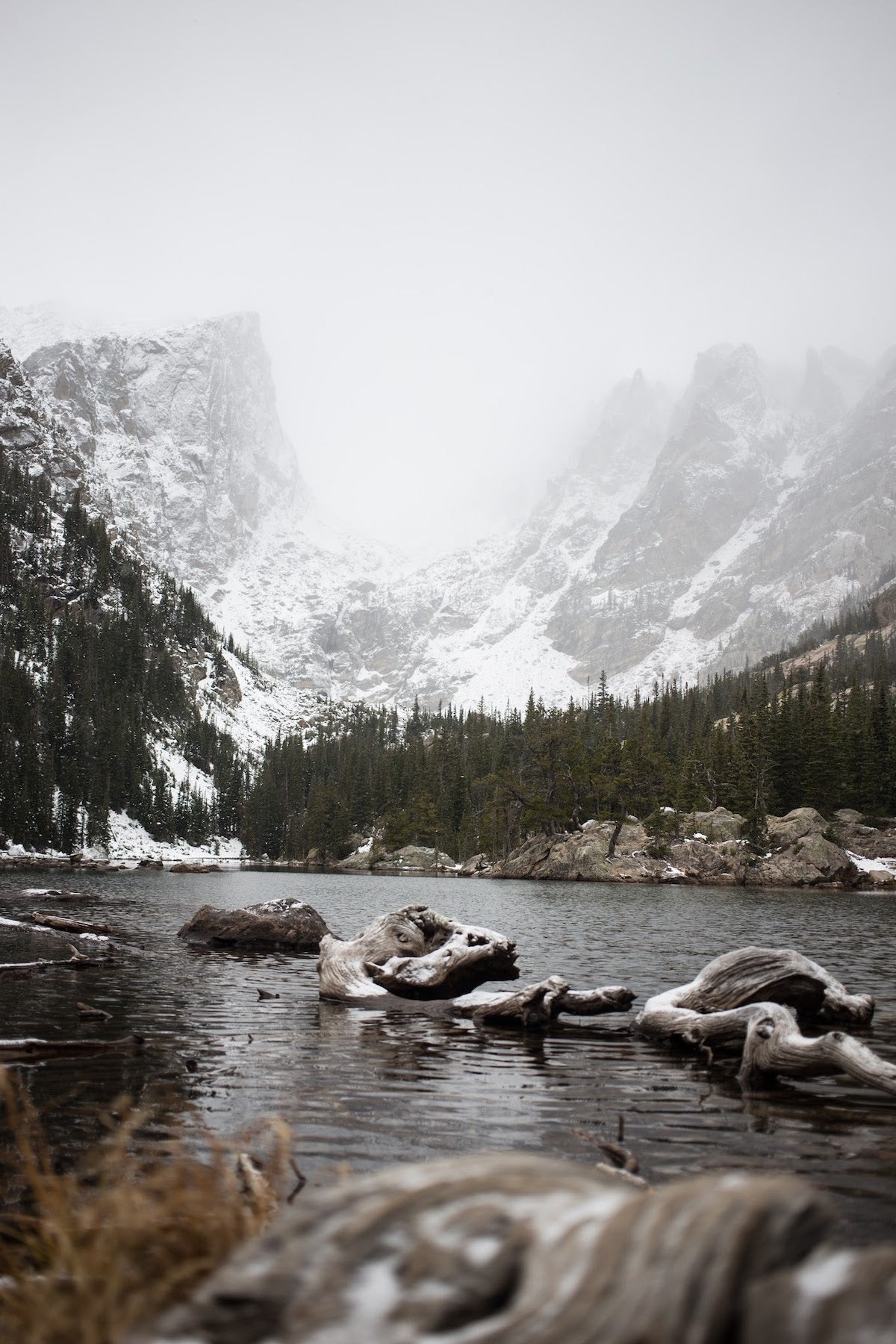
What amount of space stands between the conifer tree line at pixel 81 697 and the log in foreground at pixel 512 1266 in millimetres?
119215

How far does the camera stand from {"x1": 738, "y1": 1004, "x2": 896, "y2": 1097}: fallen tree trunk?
10719 mm

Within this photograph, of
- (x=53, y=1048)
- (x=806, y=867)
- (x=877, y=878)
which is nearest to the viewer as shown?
(x=53, y=1048)

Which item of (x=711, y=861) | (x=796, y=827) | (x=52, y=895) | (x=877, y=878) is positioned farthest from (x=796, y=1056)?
(x=796, y=827)

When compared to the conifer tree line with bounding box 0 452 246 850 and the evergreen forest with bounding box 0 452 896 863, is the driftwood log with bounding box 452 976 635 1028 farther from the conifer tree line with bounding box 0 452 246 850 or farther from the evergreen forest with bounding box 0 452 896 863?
the conifer tree line with bounding box 0 452 246 850

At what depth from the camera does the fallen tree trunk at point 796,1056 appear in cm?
1072

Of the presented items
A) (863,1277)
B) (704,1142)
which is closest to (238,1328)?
(863,1277)

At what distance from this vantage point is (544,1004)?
53.1 ft

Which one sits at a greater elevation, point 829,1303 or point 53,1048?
point 829,1303

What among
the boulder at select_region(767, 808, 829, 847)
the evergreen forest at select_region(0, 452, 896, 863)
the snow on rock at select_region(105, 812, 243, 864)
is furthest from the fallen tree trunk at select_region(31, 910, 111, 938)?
the snow on rock at select_region(105, 812, 243, 864)

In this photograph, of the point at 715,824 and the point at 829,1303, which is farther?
the point at 715,824

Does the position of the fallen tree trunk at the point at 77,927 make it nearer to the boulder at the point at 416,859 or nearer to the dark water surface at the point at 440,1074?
the dark water surface at the point at 440,1074

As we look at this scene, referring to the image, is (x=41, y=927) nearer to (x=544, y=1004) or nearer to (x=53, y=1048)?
(x=53, y=1048)

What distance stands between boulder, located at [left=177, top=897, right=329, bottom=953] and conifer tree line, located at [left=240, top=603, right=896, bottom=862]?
183 feet

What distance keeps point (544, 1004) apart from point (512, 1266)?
1449 cm
